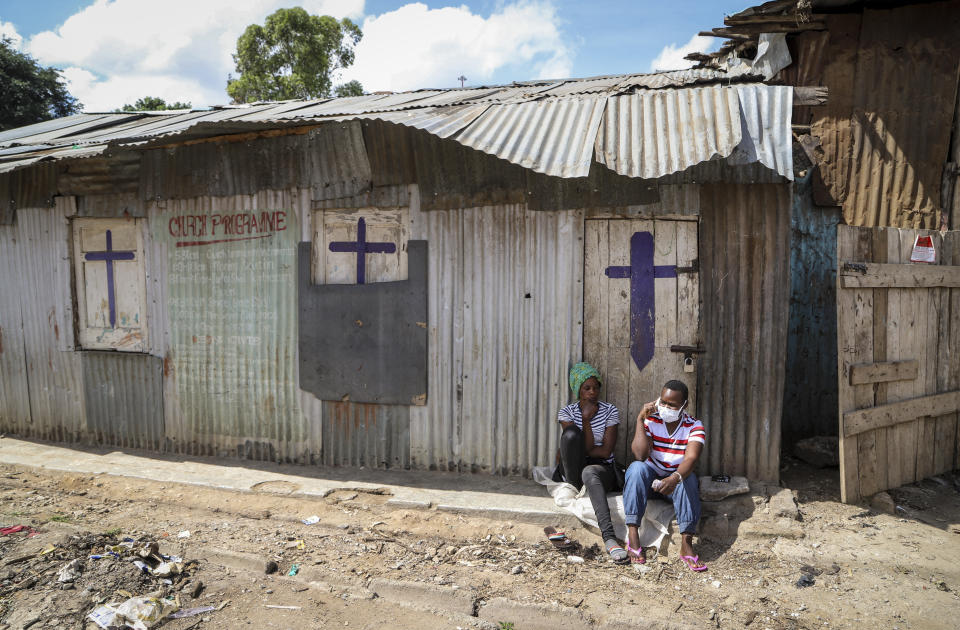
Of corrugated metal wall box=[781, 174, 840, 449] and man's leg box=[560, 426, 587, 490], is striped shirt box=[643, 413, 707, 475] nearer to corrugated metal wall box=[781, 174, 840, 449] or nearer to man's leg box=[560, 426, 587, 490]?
man's leg box=[560, 426, 587, 490]

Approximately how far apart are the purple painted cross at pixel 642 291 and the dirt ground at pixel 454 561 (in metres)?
1.29

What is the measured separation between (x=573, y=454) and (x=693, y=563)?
1071 millimetres

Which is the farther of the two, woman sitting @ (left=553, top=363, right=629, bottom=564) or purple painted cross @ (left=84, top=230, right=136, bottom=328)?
purple painted cross @ (left=84, top=230, right=136, bottom=328)

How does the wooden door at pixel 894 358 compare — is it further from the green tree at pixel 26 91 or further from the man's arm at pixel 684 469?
the green tree at pixel 26 91

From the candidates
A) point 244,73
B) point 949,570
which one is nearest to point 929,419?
point 949,570

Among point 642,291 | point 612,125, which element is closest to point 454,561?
point 642,291

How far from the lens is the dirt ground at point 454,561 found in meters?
3.21

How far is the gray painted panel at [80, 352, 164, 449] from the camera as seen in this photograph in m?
5.97

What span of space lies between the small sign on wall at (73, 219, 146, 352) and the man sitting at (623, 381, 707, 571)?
498 centimetres

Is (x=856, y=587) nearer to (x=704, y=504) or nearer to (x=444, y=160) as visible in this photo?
(x=704, y=504)

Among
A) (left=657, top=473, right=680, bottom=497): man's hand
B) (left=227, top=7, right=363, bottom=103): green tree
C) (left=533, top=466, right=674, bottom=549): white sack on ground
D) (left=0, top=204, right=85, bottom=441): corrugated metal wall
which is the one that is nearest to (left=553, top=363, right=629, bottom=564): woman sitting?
(left=533, top=466, right=674, bottom=549): white sack on ground

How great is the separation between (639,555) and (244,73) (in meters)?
18.4

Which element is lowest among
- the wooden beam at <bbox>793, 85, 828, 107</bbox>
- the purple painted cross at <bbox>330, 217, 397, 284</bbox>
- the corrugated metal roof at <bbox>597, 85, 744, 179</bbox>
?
the purple painted cross at <bbox>330, 217, 397, 284</bbox>

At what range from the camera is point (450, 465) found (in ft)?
16.8
